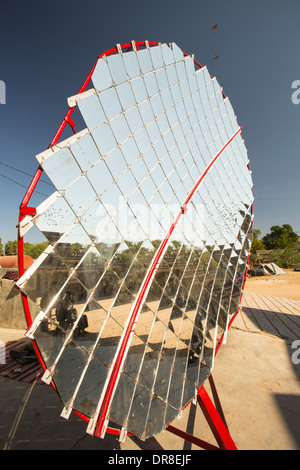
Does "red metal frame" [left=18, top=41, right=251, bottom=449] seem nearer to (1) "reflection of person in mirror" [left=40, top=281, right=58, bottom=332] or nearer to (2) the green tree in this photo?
(1) "reflection of person in mirror" [left=40, top=281, right=58, bottom=332]

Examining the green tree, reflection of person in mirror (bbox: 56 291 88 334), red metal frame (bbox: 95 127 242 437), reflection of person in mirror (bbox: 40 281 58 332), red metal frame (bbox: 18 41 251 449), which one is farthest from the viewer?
the green tree

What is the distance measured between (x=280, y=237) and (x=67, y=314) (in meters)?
89.5

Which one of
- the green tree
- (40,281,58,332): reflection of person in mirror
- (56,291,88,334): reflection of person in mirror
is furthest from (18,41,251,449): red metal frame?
the green tree

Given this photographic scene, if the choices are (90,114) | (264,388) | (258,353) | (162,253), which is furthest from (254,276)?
(90,114)

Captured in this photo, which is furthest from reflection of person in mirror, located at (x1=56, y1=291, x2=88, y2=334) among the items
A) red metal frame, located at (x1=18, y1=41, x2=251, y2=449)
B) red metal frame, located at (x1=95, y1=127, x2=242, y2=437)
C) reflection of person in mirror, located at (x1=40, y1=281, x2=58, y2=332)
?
red metal frame, located at (x1=95, y1=127, x2=242, y2=437)

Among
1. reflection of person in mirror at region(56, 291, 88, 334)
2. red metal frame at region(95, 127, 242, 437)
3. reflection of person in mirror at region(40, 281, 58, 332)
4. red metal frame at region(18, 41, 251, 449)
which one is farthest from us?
red metal frame at region(95, 127, 242, 437)

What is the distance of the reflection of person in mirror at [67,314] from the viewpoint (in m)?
2.87

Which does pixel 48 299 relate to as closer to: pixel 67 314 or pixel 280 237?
pixel 67 314

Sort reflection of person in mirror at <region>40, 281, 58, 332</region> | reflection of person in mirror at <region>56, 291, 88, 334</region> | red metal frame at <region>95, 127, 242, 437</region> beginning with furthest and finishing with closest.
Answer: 1. red metal frame at <region>95, 127, 242, 437</region>
2. reflection of person in mirror at <region>56, 291, 88, 334</region>
3. reflection of person in mirror at <region>40, 281, 58, 332</region>

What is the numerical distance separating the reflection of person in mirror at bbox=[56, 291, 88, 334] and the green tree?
79848 mm

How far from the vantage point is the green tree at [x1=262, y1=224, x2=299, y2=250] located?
6956 centimetres

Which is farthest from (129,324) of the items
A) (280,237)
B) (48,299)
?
(280,237)

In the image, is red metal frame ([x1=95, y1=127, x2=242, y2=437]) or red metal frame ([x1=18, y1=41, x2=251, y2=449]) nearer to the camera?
red metal frame ([x1=18, y1=41, x2=251, y2=449])

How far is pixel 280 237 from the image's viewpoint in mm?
76625
